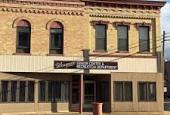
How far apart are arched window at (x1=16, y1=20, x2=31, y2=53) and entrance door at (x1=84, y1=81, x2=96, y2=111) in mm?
6433

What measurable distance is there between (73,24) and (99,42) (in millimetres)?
2690

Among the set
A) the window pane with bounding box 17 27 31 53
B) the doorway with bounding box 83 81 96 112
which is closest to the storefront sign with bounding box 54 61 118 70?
the window pane with bounding box 17 27 31 53

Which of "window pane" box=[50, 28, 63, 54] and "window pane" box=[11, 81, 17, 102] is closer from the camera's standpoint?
"window pane" box=[11, 81, 17, 102]

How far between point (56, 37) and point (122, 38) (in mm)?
5595

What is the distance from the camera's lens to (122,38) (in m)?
36.6

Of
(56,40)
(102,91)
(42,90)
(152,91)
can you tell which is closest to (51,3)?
(56,40)

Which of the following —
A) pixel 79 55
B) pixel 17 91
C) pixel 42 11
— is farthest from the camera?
pixel 79 55

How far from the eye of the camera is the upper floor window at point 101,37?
3606 centimetres

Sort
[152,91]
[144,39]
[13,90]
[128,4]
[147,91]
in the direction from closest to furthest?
[13,90] → [128,4] → [147,91] → [152,91] → [144,39]

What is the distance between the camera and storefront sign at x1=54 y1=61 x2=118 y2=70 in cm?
3469

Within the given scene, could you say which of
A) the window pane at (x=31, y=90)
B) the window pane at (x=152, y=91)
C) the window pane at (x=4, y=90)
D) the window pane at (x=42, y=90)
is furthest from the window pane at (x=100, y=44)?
the window pane at (x=4, y=90)

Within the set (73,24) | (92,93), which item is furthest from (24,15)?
(92,93)

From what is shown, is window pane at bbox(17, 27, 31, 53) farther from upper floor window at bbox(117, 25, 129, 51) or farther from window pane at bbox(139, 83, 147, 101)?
window pane at bbox(139, 83, 147, 101)

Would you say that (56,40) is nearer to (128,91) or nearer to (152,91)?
(128,91)
